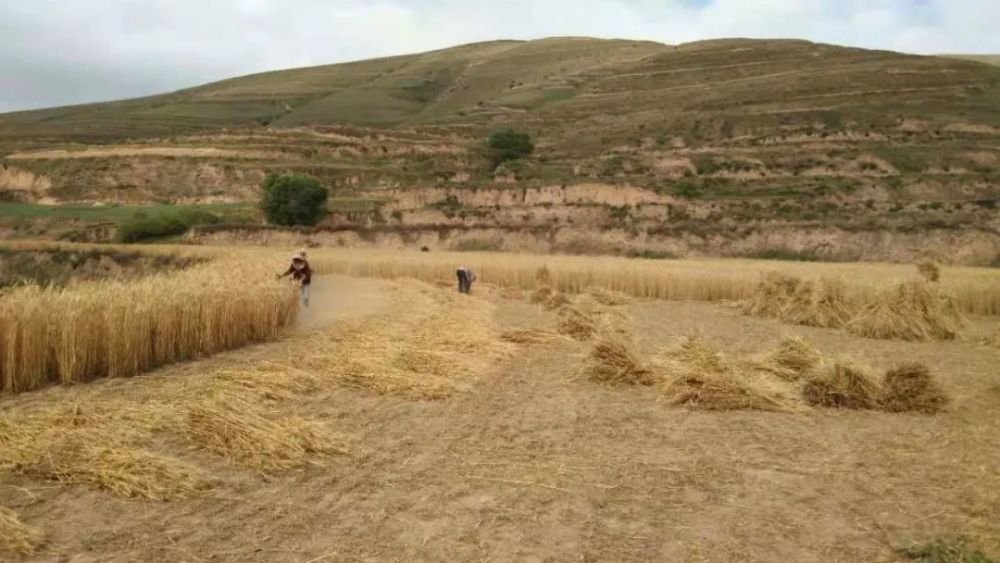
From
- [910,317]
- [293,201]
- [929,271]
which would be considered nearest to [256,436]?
[910,317]

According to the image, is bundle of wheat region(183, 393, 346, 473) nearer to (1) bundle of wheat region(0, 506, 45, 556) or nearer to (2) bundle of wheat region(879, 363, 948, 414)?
(1) bundle of wheat region(0, 506, 45, 556)

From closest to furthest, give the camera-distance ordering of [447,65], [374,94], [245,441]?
1. [245,441]
2. [374,94]
3. [447,65]

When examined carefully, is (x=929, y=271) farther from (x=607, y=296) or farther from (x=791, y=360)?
(x=791, y=360)

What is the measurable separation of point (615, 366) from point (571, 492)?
16.2 ft

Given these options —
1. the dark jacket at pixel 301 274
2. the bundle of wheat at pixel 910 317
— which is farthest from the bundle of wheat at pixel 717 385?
the dark jacket at pixel 301 274

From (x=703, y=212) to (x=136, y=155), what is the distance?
4483cm

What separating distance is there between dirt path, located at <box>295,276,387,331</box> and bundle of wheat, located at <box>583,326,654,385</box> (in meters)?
6.46

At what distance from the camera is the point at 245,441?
741 centimetres

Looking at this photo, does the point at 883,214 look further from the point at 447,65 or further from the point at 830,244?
the point at 447,65

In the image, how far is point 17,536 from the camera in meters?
5.12

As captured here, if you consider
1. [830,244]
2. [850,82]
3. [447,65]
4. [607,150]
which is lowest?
[830,244]

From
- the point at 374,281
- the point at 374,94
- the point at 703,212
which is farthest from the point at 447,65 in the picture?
the point at 374,281

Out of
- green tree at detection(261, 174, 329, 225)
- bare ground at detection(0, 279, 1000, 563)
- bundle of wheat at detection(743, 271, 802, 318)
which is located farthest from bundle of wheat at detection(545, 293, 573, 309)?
green tree at detection(261, 174, 329, 225)

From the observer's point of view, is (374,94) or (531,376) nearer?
(531,376)
